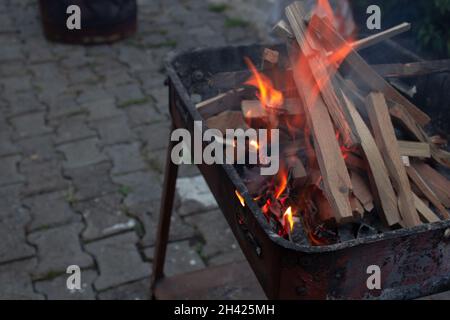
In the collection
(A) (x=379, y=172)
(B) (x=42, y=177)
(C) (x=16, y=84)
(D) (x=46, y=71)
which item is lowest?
(B) (x=42, y=177)

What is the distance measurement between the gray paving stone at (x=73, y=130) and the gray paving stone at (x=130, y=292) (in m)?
1.63

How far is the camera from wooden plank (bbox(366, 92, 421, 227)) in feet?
6.40

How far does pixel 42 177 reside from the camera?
397 centimetres

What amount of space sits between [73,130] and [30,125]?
0.37 metres

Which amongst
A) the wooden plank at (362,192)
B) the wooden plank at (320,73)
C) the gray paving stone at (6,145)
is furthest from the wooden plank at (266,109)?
the gray paving stone at (6,145)

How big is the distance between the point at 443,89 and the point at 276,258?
4.44ft

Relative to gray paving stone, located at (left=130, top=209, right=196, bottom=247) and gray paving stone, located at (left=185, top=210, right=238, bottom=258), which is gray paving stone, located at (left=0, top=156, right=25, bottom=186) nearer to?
gray paving stone, located at (left=130, top=209, right=196, bottom=247)

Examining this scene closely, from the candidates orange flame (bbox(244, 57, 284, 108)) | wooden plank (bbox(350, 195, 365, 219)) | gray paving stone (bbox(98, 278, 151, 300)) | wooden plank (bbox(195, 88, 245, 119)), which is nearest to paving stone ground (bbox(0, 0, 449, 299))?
gray paving stone (bbox(98, 278, 151, 300))

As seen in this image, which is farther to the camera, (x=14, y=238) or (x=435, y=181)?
(x=14, y=238)

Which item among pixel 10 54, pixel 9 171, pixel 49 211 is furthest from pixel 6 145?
pixel 10 54

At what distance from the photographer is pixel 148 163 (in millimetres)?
4168

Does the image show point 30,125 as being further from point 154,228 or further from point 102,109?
point 154,228
